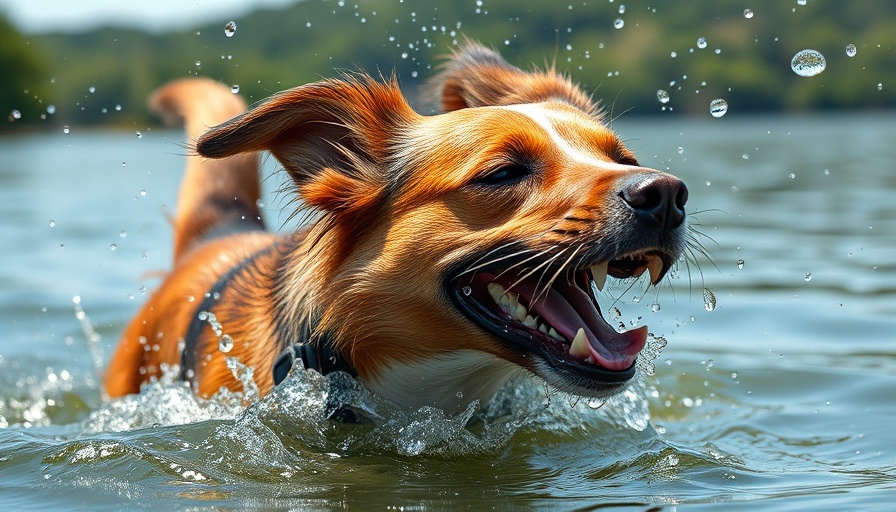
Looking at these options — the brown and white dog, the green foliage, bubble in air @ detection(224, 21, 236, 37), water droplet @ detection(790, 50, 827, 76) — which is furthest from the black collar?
the green foliage

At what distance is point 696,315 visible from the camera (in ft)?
27.5

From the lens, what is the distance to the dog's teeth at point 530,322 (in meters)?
4.15

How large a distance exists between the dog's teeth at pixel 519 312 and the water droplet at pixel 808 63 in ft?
6.92

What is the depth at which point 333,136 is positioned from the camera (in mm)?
4629

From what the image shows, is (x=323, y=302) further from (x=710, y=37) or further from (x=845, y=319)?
(x=710, y=37)

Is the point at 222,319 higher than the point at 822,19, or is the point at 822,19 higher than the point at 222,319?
the point at 822,19

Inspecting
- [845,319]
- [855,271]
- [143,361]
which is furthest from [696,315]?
[143,361]

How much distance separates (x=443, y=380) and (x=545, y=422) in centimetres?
75

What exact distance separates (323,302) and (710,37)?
245 feet

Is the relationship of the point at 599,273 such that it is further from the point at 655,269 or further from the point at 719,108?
the point at 719,108

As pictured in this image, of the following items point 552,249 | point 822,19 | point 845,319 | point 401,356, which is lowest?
point 845,319

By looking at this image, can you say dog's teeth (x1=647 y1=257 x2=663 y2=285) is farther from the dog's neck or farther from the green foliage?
the green foliage

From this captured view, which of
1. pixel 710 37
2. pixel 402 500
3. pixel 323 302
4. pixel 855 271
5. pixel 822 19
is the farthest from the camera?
pixel 710 37

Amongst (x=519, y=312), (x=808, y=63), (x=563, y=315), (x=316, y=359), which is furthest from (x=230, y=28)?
(x=808, y=63)
